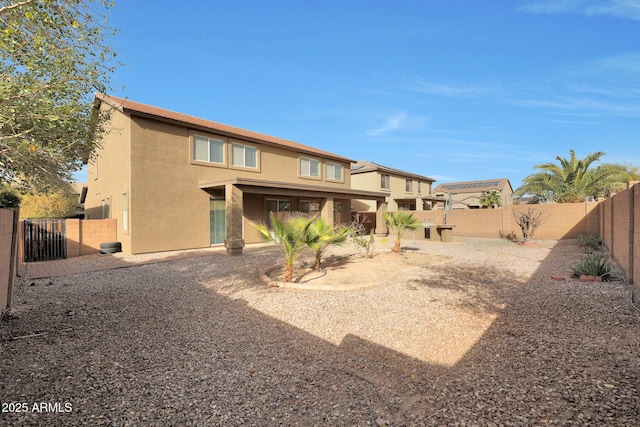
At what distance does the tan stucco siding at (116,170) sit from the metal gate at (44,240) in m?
2.12

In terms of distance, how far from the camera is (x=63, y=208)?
2334cm

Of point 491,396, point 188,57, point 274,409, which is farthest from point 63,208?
point 491,396

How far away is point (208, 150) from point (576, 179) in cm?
2284

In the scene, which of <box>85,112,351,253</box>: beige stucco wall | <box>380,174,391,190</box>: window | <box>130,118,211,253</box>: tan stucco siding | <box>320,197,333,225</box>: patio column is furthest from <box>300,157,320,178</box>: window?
<box>380,174,391,190</box>: window

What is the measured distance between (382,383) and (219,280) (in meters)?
6.05

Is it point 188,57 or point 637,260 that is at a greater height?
point 188,57

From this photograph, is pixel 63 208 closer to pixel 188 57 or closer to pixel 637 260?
pixel 188 57

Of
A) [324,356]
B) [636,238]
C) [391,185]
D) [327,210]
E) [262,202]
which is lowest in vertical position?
[324,356]

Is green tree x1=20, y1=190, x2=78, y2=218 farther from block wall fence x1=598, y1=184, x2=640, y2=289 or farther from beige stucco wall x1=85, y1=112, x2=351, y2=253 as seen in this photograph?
block wall fence x1=598, y1=184, x2=640, y2=289

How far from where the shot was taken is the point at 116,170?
47.5 ft

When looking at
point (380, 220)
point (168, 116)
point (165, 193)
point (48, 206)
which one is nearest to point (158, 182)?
point (165, 193)

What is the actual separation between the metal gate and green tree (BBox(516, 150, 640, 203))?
26.9 metres

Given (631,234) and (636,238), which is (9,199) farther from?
(631,234)

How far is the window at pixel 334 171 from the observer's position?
22.8m
